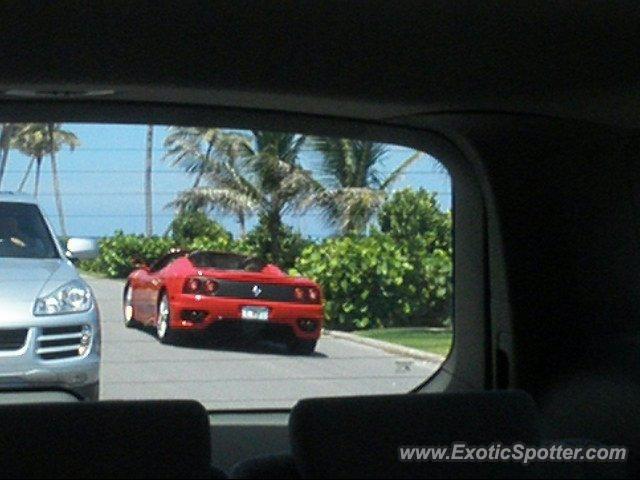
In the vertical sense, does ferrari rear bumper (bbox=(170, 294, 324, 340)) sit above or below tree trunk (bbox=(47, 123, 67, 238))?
below

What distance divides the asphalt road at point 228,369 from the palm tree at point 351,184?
890 millimetres

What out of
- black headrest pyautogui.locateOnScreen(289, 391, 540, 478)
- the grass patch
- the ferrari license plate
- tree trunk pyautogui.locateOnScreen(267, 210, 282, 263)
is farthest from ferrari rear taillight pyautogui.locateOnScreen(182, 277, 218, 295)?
black headrest pyautogui.locateOnScreen(289, 391, 540, 478)

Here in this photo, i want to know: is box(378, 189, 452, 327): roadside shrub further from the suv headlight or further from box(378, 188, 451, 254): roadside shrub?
the suv headlight

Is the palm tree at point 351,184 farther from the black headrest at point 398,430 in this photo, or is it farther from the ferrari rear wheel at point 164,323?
the black headrest at point 398,430

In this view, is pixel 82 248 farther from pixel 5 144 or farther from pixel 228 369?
pixel 228 369

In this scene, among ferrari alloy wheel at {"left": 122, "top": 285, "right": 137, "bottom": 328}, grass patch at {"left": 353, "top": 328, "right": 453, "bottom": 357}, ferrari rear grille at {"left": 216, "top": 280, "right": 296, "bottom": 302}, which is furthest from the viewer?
ferrari alloy wheel at {"left": 122, "top": 285, "right": 137, "bottom": 328}

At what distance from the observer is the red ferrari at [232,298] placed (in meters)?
8.12

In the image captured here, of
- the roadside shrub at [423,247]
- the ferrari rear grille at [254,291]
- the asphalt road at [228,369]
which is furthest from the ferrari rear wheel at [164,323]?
the roadside shrub at [423,247]

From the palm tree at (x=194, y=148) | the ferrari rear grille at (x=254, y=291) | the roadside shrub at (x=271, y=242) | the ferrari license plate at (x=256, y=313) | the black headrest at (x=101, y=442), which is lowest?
the ferrari license plate at (x=256, y=313)

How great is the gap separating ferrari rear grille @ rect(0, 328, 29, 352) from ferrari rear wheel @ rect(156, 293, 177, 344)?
4.69 feet

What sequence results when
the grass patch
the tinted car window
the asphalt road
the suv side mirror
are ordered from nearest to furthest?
the grass patch → the suv side mirror → the tinted car window → the asphalt road

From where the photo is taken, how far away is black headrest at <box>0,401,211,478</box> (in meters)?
3.21

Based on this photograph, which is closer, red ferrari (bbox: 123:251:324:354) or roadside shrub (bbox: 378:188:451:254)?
roadside shrub (bbox: 378:188:451:254)

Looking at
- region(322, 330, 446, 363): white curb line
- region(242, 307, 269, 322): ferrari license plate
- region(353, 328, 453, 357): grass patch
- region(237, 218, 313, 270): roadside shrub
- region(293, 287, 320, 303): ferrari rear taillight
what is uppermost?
region(237, 218, 313, 270): roadside shrub
